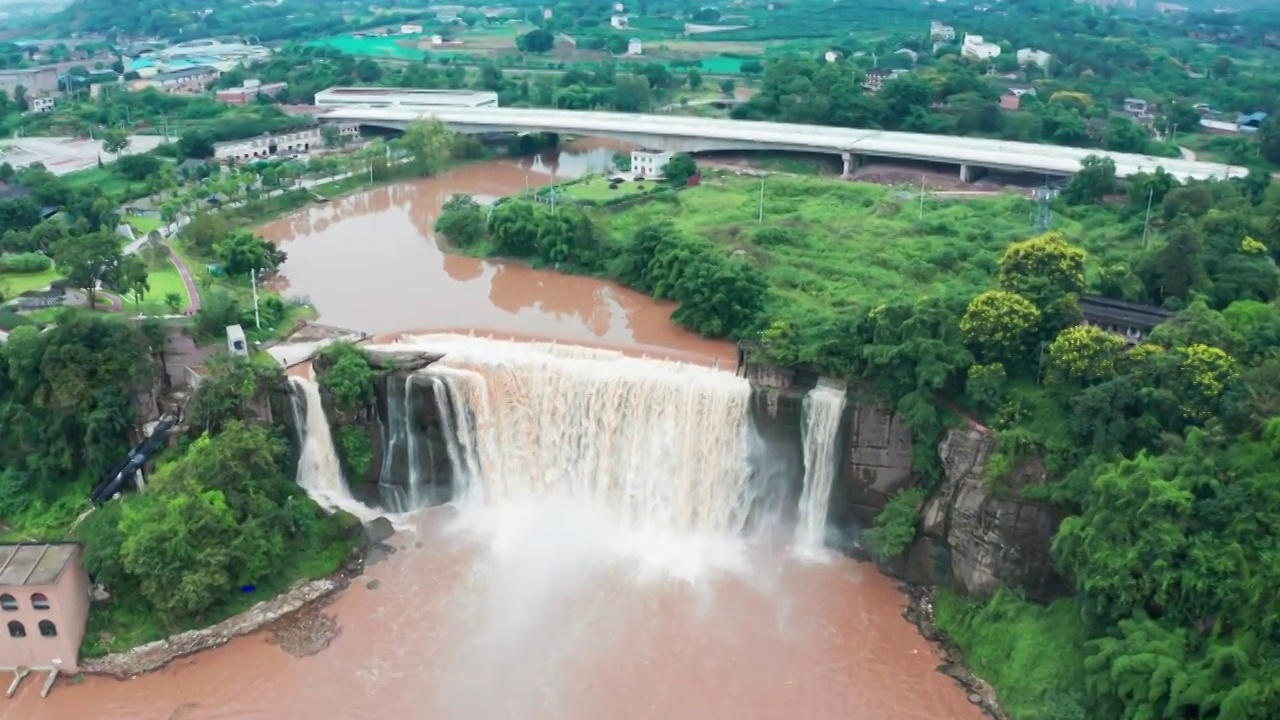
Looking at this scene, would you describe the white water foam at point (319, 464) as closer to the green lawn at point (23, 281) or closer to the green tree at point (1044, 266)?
the green lawn at point (23, 281)

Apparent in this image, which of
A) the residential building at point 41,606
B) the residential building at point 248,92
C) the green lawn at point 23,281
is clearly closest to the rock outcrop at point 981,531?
the residential building at point 41,606

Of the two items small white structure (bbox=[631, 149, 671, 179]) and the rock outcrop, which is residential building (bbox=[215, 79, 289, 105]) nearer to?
small white structure (bbox=[631, 149, 671, 179])

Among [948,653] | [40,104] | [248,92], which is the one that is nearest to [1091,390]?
[948,653]

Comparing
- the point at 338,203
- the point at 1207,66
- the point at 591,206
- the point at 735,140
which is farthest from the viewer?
the point at 1207,66

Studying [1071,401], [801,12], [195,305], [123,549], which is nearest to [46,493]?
[123,549]

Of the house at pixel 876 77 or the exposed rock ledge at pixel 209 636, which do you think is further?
the house at pixel 876 77

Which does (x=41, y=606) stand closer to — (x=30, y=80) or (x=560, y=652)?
(x=560, y=652)

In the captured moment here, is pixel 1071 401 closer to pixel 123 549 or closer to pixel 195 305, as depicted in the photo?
pixel 123 549
